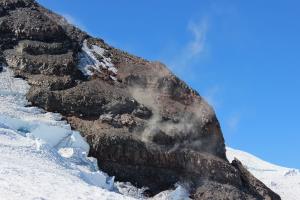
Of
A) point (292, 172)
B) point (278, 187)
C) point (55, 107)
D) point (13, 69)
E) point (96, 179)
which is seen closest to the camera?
point (96, 179)

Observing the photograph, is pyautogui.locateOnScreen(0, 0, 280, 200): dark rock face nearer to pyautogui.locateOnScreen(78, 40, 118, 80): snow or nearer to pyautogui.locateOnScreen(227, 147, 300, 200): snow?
pyautogui.locateOnScreen(78, 40, 118, 80): snow

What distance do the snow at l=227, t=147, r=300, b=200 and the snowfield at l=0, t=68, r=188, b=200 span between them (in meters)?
23.4

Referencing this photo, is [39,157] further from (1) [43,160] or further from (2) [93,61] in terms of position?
(2) [93,61]

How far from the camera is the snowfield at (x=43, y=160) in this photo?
21094 millimetres

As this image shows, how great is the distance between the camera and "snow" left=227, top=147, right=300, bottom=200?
54312mm

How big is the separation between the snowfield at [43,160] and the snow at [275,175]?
23.4m

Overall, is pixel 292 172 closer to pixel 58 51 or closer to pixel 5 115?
pixel 58 51

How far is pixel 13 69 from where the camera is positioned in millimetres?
37688

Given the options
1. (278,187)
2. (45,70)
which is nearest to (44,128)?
(45,70)

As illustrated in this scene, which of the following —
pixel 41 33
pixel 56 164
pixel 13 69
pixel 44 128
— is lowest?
pixel 56 164

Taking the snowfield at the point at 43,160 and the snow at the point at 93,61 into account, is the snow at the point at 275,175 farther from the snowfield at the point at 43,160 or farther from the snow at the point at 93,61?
the snowfield at the point at 43,160

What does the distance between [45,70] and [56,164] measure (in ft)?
39.1

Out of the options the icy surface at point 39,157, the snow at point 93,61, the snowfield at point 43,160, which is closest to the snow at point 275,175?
the snow at point 93,61

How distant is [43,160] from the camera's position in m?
26.9
